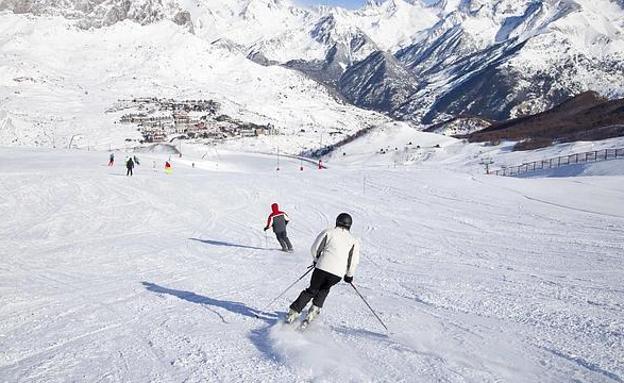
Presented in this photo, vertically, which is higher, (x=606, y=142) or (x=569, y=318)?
(x=606, y=142)

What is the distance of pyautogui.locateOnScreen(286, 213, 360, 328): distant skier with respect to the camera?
23.4 ft

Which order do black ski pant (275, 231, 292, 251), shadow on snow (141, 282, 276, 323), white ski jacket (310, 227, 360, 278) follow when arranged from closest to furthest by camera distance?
1. white ski jacket (310, 227, 360, 278)
2. shadow on snow (141, 282, 276, 323)
3. black ski pant (275, 231, 292, 251)

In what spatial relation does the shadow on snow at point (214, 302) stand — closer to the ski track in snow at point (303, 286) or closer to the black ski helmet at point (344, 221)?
the ski track in snow at point (303, 286)

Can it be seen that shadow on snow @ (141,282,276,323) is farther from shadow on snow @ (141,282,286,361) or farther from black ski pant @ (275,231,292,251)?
black ski pant @ (275,231,292,251)

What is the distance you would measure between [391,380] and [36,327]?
5668 mm

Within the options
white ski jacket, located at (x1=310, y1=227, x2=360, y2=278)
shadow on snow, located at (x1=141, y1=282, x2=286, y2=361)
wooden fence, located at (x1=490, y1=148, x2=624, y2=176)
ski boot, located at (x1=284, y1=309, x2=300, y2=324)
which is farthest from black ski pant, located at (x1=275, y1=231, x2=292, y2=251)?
wooden fence, located at (x1=490, y1=148, x2=624, y2=176)

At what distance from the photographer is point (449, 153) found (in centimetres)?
7581

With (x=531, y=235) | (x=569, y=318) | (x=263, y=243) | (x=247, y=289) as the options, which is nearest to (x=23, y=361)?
(x=247, y=289)

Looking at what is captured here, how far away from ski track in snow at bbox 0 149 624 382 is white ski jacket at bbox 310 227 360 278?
98 cm

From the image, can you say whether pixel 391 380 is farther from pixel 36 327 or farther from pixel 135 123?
pixel 135 123

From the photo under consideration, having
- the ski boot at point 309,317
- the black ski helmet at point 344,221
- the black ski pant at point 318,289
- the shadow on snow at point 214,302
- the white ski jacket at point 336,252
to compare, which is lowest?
the shadow on snow at point 214,302

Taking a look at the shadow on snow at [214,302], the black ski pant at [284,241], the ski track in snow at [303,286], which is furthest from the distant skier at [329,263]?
the black ski pant at [284,241]

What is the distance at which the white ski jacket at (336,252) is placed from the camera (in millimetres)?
7129

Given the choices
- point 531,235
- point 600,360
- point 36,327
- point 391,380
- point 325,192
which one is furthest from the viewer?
point 325,192
